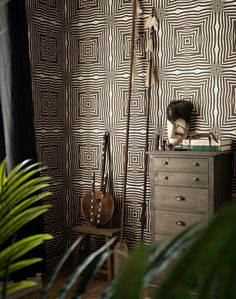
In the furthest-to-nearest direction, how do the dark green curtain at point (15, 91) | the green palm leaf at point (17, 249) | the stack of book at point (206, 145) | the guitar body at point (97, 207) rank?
1. the guitar body at point (97, 207)
2. the dark green curtain at point (15, 91)
3. the stack of book at point (206, 145)
4. the green palm leaf at point (17, 249)

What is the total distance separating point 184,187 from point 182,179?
0.05m

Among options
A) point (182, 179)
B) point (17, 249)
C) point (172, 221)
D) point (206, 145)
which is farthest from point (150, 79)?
point (17, 249)

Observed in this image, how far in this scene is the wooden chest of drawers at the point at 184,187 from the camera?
8.43 ft

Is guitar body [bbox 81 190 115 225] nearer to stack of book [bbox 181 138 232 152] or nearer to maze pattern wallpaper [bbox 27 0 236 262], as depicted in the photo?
maze pattern wallpaper [bbox 27 0 236 262]

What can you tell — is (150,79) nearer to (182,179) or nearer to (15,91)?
(182,179)

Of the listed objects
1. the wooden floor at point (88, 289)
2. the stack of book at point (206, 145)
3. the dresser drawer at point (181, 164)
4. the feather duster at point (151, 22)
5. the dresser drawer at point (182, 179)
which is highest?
the feather duster at point (151, 22)

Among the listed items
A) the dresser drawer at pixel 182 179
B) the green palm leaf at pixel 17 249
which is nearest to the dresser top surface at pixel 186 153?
the dresser drawer at pixel 182 179

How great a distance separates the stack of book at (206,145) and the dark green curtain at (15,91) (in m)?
1.18

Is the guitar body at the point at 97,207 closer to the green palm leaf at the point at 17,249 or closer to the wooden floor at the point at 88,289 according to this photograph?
the wooden floor at the point at 88,289

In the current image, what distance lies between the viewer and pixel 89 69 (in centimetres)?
358

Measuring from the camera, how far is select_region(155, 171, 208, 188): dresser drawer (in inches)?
102

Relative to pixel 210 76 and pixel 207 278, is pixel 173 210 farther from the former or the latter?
pixel 207 278

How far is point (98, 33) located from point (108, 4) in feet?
0.84

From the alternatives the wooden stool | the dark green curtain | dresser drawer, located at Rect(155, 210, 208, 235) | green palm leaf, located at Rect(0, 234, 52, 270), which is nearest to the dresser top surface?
dresser drawer, located at Rect(155, 210, 208, 235)
